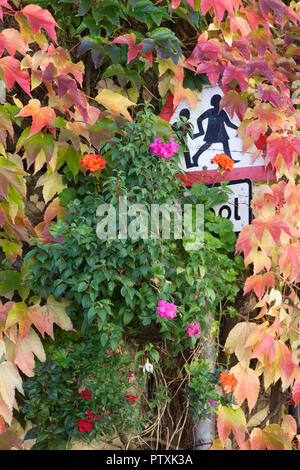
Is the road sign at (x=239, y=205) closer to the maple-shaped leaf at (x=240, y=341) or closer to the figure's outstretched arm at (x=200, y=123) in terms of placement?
the figure's outstretched arm at (x=200, y=123)

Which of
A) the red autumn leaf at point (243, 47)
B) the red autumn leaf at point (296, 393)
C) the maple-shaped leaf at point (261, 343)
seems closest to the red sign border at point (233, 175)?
the red autumn leaf at point (243, 47)

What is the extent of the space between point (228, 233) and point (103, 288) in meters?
0.65

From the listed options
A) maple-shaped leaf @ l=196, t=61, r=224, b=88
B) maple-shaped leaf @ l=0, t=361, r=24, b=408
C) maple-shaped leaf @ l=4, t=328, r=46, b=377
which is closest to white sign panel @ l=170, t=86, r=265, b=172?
maple-shaped leaf @ l=196, t=61, r=224, b=88

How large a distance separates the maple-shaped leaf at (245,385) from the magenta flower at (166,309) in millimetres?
546

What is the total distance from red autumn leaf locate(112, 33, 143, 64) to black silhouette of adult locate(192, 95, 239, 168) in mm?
395

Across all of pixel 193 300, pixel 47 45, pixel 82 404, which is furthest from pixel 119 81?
pixel 82 404

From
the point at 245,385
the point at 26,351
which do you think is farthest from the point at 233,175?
the point at 26,351

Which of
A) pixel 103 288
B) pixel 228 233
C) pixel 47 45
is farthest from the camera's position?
pixel 228 233

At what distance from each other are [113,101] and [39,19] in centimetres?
44

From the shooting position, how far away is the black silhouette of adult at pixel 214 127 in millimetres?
2680

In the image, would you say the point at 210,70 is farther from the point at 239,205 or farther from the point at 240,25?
the point at 239,205

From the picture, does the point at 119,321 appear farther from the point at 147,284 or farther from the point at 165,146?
the point at 165,146

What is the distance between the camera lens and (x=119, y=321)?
2389 mm

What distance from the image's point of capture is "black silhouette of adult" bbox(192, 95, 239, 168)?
8.79ft
